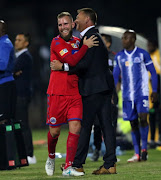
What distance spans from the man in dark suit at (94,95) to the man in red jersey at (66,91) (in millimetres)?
91

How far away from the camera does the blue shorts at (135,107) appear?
41.3 feet

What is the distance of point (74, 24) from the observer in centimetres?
1021

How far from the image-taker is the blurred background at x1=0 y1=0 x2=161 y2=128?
25.9m

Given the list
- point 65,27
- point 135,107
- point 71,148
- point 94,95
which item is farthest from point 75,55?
point 135,107

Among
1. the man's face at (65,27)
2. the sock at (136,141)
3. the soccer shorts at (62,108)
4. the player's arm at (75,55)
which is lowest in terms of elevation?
the sock at (136,141)

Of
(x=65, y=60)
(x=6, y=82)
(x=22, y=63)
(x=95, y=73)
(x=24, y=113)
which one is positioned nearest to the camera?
(x=65, y=60)

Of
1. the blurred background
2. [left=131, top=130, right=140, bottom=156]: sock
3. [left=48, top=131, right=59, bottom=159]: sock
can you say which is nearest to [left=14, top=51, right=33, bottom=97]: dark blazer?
[left=131, top=130, right=140, bottom=156]: sock

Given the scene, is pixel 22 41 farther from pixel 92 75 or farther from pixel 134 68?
pixel 92 75

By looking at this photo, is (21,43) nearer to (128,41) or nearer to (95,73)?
(128,41)

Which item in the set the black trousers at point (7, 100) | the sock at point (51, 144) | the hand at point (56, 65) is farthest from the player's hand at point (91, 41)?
the black trousers at point (7, 100)

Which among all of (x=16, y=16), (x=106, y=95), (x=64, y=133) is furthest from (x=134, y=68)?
(x=16, y=16)

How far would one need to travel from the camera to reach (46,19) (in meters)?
33.9

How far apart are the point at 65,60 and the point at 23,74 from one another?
10.3 ft

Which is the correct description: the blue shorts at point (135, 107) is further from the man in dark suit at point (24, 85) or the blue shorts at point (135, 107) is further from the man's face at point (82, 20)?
the man's face at point (82, 20)
